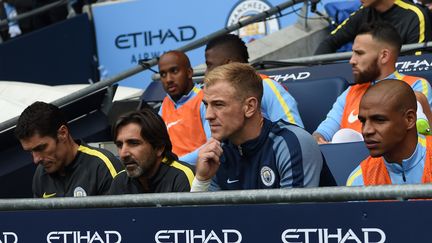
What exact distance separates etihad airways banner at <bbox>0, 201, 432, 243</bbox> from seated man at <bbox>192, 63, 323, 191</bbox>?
1.95 feet

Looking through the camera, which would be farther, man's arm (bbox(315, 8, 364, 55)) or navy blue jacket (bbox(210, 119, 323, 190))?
man's arm (bbox(315, 8, 364, 55))

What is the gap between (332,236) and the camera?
11.2ft

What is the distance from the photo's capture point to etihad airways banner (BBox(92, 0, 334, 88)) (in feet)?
33.6

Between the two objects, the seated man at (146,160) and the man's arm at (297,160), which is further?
the seated man at (146,160)

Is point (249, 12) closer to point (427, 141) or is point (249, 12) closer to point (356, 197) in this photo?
point (427, 141)

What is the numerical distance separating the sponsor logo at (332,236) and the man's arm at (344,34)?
4593 millimetres

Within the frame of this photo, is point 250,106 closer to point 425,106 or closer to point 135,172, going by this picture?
point 135,172

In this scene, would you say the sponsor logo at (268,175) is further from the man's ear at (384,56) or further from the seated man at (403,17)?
the seated man at (403,17)

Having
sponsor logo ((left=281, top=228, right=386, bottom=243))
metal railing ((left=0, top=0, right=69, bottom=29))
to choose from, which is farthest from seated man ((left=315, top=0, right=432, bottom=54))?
metal railing ((left=0, top=0, right=69, bottom=29))

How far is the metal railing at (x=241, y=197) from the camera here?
322 centimetres

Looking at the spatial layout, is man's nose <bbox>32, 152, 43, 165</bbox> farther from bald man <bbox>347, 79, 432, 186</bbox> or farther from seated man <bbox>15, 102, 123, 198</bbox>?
bald man <bbox>347, 79, 432, 186</bbox>

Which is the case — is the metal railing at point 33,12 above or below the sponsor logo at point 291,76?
above

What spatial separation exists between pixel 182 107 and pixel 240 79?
252 centimetres

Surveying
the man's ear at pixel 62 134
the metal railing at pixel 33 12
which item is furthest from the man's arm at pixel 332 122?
the metal railing at pixel 33 12
